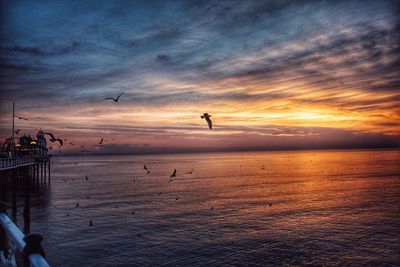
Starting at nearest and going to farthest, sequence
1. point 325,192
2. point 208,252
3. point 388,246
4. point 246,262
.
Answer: point 246,262 → point 208,252 → point 388,246 → point 325,192

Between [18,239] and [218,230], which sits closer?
[18,239]

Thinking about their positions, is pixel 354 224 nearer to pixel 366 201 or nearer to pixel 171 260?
pixel 366 201

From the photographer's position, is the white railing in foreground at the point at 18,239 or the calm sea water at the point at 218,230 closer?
the white railing in foreground at the point at 18,239

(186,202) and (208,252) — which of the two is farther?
(186,202)

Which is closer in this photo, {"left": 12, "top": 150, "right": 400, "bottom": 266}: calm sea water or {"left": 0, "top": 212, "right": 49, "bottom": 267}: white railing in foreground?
{"left": 0, "top": 212, "right": 49, "bottom": 267}: white railing in foreground

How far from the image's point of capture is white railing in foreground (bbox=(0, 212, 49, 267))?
3.13m

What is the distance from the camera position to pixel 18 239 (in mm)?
3908

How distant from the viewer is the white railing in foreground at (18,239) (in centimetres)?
313

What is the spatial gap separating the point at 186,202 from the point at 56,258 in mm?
32677

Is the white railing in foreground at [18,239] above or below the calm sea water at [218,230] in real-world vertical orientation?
above

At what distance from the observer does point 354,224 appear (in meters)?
42.7

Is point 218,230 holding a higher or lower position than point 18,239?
lower

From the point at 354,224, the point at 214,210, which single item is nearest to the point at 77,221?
the point at 214,210

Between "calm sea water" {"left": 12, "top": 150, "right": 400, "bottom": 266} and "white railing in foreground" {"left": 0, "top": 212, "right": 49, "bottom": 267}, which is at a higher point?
"white railing in foreground" {"left": 0, "top": 212, "right": 49, "bottom": 267}
